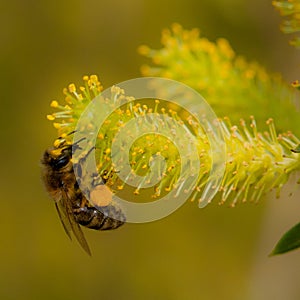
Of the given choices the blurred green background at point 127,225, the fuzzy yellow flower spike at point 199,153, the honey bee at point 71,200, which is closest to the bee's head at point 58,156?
the honey bee at point 71,200

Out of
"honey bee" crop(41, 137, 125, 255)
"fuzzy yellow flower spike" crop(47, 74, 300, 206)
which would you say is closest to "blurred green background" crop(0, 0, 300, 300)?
"honey bee" crop(41, 137, 125, 255)

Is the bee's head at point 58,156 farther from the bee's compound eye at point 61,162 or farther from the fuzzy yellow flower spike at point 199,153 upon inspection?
the fuzzy yellow flower spike at point 199,153

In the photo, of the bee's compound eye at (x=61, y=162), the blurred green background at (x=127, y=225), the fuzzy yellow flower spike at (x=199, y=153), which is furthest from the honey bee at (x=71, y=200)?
the blurred green background at (x=127, y=225)

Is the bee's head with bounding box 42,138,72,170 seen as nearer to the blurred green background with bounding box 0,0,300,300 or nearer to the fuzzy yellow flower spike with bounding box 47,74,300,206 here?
the fuzzy yellow flower spike with bounding box 47,74,300,206

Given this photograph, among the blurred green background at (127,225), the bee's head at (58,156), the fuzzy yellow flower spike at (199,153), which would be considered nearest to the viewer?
the fuzzy yellow flower spike at (199,153)

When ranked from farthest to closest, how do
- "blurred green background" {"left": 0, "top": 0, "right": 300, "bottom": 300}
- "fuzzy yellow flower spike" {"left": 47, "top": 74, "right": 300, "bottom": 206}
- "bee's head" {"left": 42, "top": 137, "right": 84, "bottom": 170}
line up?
"blurred green background" {"left": 0, "top": 0, "right": 300, "bottom": 300}, "bee's head" {"left": 42, "top": 137, "right": 84, "bottom": 170}, "fuzzy yellow flower spike" {"left": 47, "top": 74, "right": 300, "bottom": 206}

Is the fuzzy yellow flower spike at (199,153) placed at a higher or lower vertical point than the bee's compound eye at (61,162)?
lower

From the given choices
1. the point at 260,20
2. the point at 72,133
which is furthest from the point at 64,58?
the point at 72,133

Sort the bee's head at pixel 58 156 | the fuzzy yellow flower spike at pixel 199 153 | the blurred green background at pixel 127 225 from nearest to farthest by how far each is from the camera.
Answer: the fuzzy yellow flower spike at pixel 199 153 → the bee's head at pixel 58 156 → the blurred green background at pixel 127 225

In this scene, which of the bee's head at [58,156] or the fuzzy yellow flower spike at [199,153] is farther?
the bee's head at [58,156]
